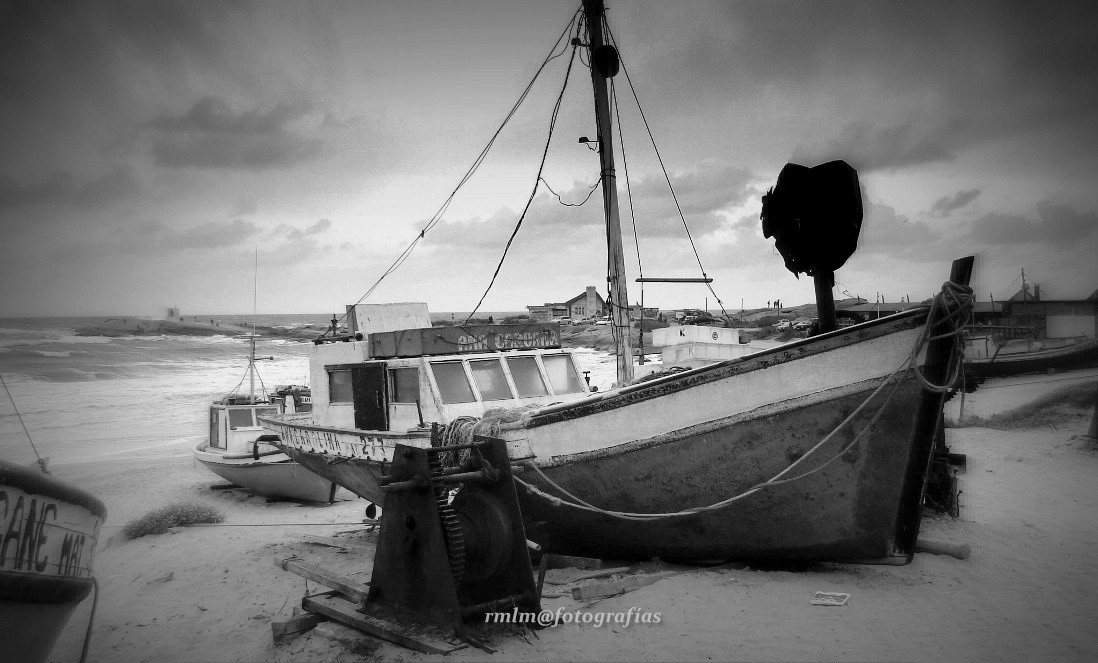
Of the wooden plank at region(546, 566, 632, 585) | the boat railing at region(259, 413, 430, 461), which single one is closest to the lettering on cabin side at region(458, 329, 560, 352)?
the boat railing at region(259, 413, 430, 461)

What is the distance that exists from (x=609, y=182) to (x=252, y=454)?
976 cm

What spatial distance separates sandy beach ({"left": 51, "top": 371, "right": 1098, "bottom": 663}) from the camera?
4.54m

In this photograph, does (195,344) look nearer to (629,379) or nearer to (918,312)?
(629,379)

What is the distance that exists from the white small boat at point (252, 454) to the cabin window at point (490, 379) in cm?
581

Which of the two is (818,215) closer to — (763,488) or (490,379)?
(763,488)

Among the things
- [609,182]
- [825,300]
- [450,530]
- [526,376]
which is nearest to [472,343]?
[526,376]

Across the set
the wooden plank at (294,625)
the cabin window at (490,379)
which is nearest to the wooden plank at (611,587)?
the wooden plank at (294,625)

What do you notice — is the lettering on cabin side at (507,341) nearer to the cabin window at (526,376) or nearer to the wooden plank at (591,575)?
the cabin window at (526,376)

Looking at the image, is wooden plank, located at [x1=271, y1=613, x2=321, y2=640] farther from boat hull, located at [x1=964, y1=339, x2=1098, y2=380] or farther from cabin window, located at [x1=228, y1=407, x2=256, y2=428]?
boat hull, located at [x1=964, y1=339, x2=1098, y2=380]

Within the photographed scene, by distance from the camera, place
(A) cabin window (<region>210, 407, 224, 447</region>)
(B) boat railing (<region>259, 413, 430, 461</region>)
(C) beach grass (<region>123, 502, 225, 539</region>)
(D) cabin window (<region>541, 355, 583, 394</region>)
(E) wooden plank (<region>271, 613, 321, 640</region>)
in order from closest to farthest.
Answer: (E) wooden plank (<region>271, 613, 321, 640</region>)
(B) boat railing (<region>259, 413, 430, 461</region>)
(D) cabin window (<region>541, 355, 583, 394</region>)
(C) beach grass (<region>123, 502, 225, 539</region>)
(A) cabin window (<region>210, 407, 224, 447</region>)

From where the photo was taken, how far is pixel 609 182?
9.58 metres

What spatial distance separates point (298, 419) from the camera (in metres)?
11.9

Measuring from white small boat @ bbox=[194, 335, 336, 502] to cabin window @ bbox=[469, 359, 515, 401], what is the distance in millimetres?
5810

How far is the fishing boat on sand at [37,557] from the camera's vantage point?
3912 millimetres
